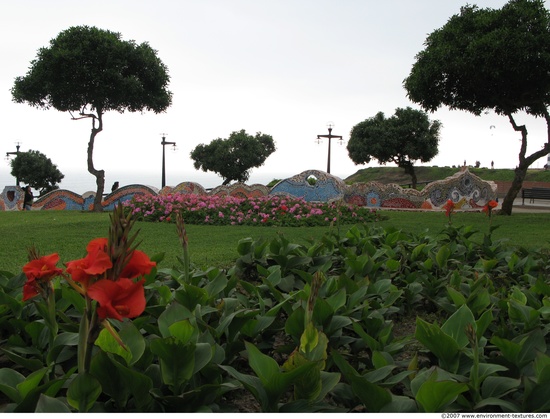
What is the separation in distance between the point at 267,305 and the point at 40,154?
128ft

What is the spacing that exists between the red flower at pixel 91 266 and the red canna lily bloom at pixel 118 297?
1.2 inches

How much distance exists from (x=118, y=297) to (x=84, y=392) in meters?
0.50

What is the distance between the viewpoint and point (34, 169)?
1455 inches

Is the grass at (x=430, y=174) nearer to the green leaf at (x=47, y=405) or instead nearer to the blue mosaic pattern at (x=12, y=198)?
the blue mosaic pattern at (x=12, y=198)

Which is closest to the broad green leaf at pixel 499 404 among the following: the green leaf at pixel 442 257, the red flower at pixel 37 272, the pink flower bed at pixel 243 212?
the red flower at pixel 37 272

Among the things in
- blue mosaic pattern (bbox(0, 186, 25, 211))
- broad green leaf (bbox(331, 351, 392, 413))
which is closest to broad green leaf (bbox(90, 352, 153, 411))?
broad green leaf (bbox(331, 351, 392, 413))

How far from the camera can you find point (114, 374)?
1.58 m

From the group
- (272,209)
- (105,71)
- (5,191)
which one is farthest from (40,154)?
(272,209)

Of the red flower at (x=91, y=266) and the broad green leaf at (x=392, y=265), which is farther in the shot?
the broad green leaf at (x=392, y=265)

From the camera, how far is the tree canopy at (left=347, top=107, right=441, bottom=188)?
112ft

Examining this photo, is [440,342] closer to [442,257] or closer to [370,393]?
[370,393]

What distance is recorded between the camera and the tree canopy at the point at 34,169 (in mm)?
36781

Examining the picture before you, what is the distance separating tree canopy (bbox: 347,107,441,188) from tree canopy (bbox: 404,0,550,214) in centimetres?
1940

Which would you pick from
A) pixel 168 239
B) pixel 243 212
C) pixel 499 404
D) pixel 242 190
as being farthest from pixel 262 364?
pixel 242 190
